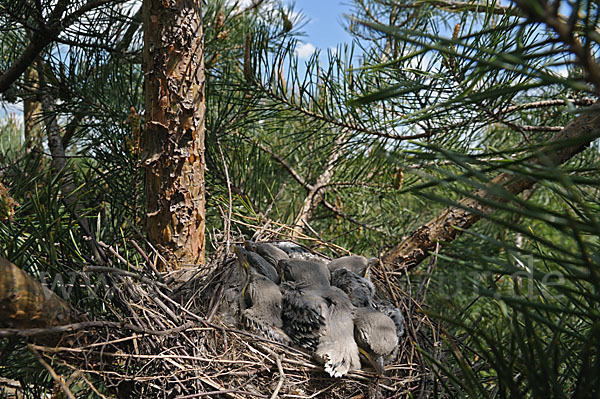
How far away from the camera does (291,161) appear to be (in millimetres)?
2301

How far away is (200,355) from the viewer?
87 centimetres

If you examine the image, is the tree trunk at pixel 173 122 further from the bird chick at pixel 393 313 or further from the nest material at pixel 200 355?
the bird chick at pixel 393 313

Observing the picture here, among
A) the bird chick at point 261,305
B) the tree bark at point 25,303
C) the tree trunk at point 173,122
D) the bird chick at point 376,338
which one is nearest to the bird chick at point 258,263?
the bird chick at point 261,305

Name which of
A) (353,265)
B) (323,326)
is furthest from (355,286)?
(323,326)

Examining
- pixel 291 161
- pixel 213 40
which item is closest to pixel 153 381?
pixel 213 40

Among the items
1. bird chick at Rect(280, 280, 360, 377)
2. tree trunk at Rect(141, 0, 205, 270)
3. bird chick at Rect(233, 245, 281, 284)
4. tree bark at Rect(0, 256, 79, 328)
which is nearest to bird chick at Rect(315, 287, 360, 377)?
bird chick at Rect(280, 280, 360, 377)

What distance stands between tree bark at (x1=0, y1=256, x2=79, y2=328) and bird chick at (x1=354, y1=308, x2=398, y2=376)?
23.1 inches

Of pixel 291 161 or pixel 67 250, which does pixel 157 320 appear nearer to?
pixel 67 250

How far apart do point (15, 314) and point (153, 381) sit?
0.31 meters

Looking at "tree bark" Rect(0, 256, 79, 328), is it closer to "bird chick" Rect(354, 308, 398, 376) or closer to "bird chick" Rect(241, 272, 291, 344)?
"bird chick" Rect(241, 272, 291, 344)

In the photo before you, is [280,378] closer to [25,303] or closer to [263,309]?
[263,309]

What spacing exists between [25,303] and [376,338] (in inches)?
26.0

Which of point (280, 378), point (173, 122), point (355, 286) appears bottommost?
point (280, 378)

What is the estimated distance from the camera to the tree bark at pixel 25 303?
515mm
